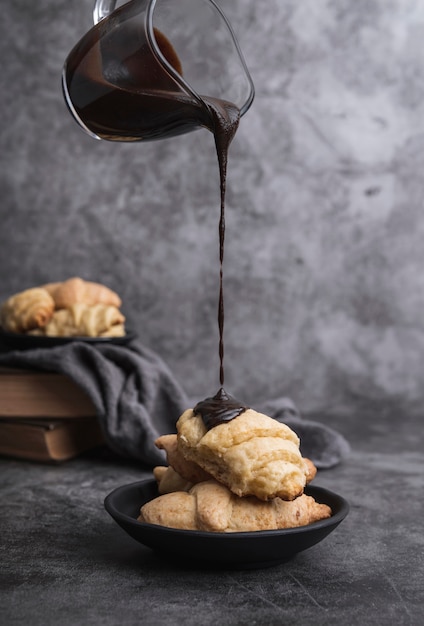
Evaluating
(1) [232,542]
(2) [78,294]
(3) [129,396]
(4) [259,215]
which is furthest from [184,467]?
(4) [259,215]

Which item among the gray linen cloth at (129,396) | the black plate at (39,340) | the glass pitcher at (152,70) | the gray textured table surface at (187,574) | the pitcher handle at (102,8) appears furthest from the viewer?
the black plate at (39,340)

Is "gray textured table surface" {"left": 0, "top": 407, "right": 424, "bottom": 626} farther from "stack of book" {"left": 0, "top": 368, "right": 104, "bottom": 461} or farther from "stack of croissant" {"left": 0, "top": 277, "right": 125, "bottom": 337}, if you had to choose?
"stack of croissant" {"left": 0, "top": 277, "right": 125, "bottom": 337}

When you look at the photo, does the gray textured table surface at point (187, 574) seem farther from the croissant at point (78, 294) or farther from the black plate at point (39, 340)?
the croissant at point (78, 294)

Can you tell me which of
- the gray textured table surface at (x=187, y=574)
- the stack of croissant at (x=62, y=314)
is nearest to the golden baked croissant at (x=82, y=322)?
the stack of croissant at (x=62, y=314)

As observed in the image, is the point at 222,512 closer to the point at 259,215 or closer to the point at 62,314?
the point at 62,314

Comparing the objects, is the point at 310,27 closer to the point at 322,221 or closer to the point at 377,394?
the point at 322,221

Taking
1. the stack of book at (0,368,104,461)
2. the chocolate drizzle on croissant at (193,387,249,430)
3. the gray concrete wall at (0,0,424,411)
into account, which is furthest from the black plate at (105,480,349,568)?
the gray concrete wall at (0,0,424,411)
